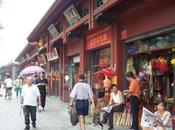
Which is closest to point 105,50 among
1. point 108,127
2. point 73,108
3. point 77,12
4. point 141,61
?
point 77,12

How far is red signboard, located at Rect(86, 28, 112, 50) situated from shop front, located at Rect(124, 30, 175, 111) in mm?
1693

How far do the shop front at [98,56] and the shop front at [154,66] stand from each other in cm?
180

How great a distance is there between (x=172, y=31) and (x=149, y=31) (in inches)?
45.8

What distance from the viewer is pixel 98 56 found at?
1811 cm

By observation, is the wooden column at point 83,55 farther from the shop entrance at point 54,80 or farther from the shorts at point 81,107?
the shop entrance at point 54,80

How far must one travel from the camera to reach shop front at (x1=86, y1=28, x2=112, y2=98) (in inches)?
632

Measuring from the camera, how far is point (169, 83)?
12367 millimetres

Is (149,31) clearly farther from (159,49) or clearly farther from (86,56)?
(86,56)

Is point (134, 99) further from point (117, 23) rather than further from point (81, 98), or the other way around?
point (117, 23)

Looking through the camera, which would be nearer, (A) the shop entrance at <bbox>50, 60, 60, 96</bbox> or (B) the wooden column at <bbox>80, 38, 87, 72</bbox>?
(B) the wooden column at <bbox>80, 38, 87, 72</bbox>

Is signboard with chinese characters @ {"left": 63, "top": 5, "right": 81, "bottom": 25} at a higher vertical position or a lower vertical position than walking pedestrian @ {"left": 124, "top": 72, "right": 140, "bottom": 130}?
higher

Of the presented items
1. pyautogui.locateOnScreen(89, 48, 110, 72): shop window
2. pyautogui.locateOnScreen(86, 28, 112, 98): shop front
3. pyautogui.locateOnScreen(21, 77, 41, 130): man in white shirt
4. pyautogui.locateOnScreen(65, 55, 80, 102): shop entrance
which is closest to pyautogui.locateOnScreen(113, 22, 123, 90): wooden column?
pyautogui.locateOnScreen(86, 28, 112, 98): shop front

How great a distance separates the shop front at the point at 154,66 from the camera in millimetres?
12008

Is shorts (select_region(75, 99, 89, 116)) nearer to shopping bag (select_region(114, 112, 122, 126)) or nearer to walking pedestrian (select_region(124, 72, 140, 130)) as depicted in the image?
walking pedestrian (select_region(124, 72, 140, 130))
